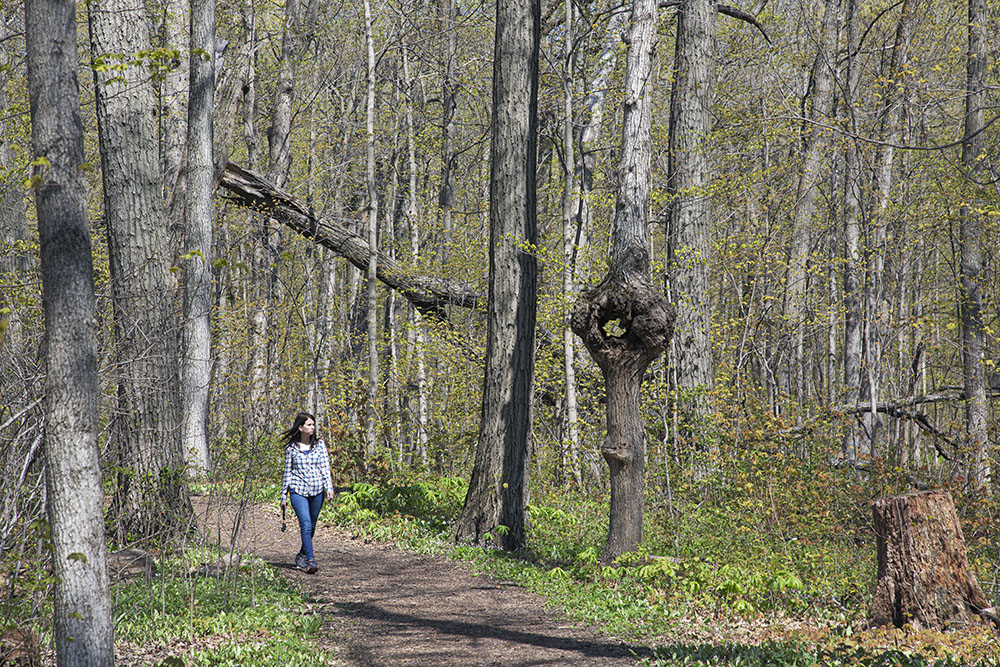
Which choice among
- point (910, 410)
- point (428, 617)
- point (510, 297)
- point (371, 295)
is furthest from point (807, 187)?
point (428, 617)

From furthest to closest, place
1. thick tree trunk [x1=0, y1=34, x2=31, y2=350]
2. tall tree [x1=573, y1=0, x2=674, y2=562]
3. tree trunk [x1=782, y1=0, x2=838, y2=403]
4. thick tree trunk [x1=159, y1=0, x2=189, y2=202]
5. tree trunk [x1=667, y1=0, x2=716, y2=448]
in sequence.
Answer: tree trunk [x1=782, y1=0, x2=838, y2=403] → thick tree trunk [x1=159, y1=0, x2=189, y2=202] → tree trunk [x1=667, y1=0, x2=716, y2=448] → tall tree [x1=573, y1=0, x2=674, y2=562] → thick tree trunk [x1=0, y1=34, x2=31, y2=350]

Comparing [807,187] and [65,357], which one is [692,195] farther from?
[65,357]

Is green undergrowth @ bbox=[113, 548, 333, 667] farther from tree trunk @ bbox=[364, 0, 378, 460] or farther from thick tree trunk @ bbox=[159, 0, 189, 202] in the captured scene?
thick tree trunk @ bbox=[159, 0, 189, 202]

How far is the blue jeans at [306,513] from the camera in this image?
8406 mm

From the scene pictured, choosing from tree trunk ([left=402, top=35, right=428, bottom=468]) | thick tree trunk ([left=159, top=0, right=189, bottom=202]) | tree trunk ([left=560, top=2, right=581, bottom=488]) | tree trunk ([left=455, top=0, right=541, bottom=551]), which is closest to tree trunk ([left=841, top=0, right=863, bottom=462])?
tree trunk ([left=560, top=2, right=581, bottom=488])

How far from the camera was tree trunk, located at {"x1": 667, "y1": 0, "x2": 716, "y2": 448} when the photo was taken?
11312 mm

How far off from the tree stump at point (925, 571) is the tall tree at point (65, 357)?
5.69 meters

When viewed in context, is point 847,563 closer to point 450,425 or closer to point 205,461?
point 450,425

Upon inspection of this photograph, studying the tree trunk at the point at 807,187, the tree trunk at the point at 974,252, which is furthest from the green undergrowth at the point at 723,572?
the tree trunk at the point at 807,187

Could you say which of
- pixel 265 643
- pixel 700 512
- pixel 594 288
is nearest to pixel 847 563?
pixel 700 512

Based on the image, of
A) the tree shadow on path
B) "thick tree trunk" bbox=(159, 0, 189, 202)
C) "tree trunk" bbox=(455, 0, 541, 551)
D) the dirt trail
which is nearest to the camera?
the tree shadow on path

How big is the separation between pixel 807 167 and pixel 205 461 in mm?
11965

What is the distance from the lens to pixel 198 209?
12.0 m

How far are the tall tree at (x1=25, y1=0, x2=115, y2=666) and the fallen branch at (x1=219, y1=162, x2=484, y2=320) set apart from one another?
9.11 metres
